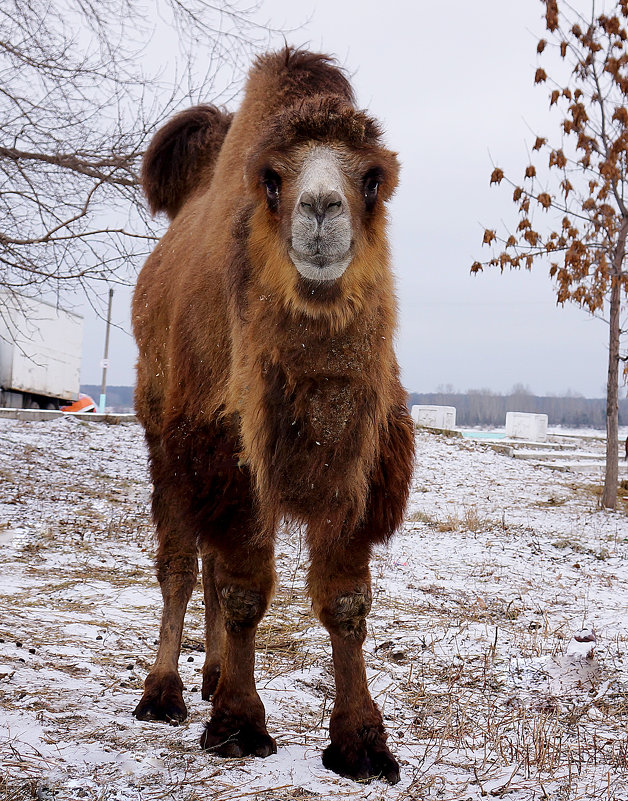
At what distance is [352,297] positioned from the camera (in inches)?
109

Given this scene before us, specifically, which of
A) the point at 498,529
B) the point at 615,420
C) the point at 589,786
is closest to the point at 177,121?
the point at 589,786

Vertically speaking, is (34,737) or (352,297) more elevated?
(352,297)

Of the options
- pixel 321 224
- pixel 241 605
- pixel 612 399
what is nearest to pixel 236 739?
pixel 241 605

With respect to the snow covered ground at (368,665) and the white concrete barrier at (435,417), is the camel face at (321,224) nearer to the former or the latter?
the snow covered ground at (368,665)

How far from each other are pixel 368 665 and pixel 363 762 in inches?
56.8

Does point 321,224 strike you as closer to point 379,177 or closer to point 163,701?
point 379,177

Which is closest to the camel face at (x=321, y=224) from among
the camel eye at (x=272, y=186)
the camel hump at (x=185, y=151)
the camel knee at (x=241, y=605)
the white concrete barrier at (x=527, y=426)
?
the camel eye at (x=272, y=186)

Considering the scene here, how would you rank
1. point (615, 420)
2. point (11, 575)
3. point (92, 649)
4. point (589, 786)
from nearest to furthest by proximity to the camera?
point (589, 786) < point (92, 649) < point (11, 575) < point (615, 420)

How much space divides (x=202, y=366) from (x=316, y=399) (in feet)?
2.82

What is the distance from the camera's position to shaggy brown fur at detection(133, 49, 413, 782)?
2818 mm

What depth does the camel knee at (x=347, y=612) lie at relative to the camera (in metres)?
3.14

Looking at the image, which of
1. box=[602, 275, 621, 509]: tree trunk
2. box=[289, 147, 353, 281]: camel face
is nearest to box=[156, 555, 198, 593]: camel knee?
box=[289, 147, 353, 281]: camel face

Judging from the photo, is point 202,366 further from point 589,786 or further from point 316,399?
point 589,786

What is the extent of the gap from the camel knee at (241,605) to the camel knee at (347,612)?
282mm
